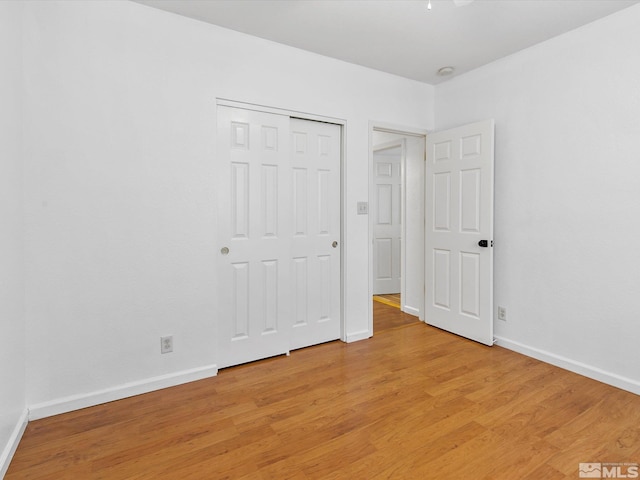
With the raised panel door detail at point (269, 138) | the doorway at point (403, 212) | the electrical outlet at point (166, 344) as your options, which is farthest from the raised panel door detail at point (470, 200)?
the electrical outlet at point (166, 344)

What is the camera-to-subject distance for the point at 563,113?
8.89 ft

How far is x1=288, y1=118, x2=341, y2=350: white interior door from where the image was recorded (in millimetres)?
3070

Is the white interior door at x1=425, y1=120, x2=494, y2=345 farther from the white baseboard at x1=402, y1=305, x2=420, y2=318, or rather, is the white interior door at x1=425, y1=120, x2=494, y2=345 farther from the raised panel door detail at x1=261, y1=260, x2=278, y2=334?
the raised panel door detail at x1=261, y1=260, x2=278, y2=334

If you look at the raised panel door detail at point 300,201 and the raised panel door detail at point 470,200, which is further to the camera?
the raised panel door detail at point 470,200

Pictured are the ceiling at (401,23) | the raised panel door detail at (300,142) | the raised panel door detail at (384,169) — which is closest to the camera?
the ceiling at (401,23)

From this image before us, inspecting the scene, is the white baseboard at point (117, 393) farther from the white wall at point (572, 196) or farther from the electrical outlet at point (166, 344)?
the white wall at point (572, 196)

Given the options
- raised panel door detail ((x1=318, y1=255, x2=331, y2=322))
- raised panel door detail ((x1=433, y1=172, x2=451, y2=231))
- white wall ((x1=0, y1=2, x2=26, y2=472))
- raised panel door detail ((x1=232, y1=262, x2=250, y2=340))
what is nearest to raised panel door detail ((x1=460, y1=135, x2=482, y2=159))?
raised panel door detail ((x1=433, y1=172, x2=451, y2=231))

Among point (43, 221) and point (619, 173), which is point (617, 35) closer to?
point (619, 173)

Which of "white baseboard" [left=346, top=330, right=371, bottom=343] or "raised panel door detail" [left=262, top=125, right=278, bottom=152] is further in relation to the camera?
"white baseboard" [left=346, top=330, right=371, bottom=343]

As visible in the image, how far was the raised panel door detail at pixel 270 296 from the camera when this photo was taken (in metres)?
2.89

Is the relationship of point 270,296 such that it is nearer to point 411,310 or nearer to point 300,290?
point 300,290

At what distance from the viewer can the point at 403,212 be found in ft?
14.0

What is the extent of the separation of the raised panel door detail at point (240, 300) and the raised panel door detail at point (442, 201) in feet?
6.75

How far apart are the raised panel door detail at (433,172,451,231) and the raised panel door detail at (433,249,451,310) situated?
0.92 ft
